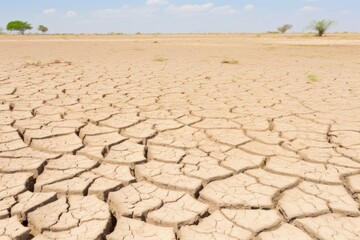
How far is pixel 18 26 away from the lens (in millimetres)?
36125

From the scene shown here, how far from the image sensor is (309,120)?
282 cm

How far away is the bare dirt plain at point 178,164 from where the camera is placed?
1.38 metres

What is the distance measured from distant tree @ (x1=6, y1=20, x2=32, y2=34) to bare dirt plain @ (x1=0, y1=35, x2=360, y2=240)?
36.8m

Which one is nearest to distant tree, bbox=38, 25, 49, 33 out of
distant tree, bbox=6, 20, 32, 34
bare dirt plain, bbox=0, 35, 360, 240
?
distant tree, bbox=6, 20, 32, 34

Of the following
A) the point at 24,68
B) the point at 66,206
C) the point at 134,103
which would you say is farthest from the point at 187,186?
the point at 24,68

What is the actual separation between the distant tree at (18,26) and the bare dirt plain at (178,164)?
3684 cm

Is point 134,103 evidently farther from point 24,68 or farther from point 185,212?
point 24,68

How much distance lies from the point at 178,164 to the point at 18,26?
39408mm

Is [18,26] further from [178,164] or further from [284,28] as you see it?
[178,164]

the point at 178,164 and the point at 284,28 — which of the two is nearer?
the point at 178,164

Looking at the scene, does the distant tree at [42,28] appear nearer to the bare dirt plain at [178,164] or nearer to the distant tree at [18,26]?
the distant tree at [18,26]

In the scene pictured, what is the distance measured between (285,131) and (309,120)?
41 centimetres

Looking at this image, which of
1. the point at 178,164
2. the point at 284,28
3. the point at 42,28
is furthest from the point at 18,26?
the point at 178,164

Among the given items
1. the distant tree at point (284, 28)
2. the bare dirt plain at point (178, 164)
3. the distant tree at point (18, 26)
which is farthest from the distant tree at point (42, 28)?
the bare dirt plain at point (178, 164)
